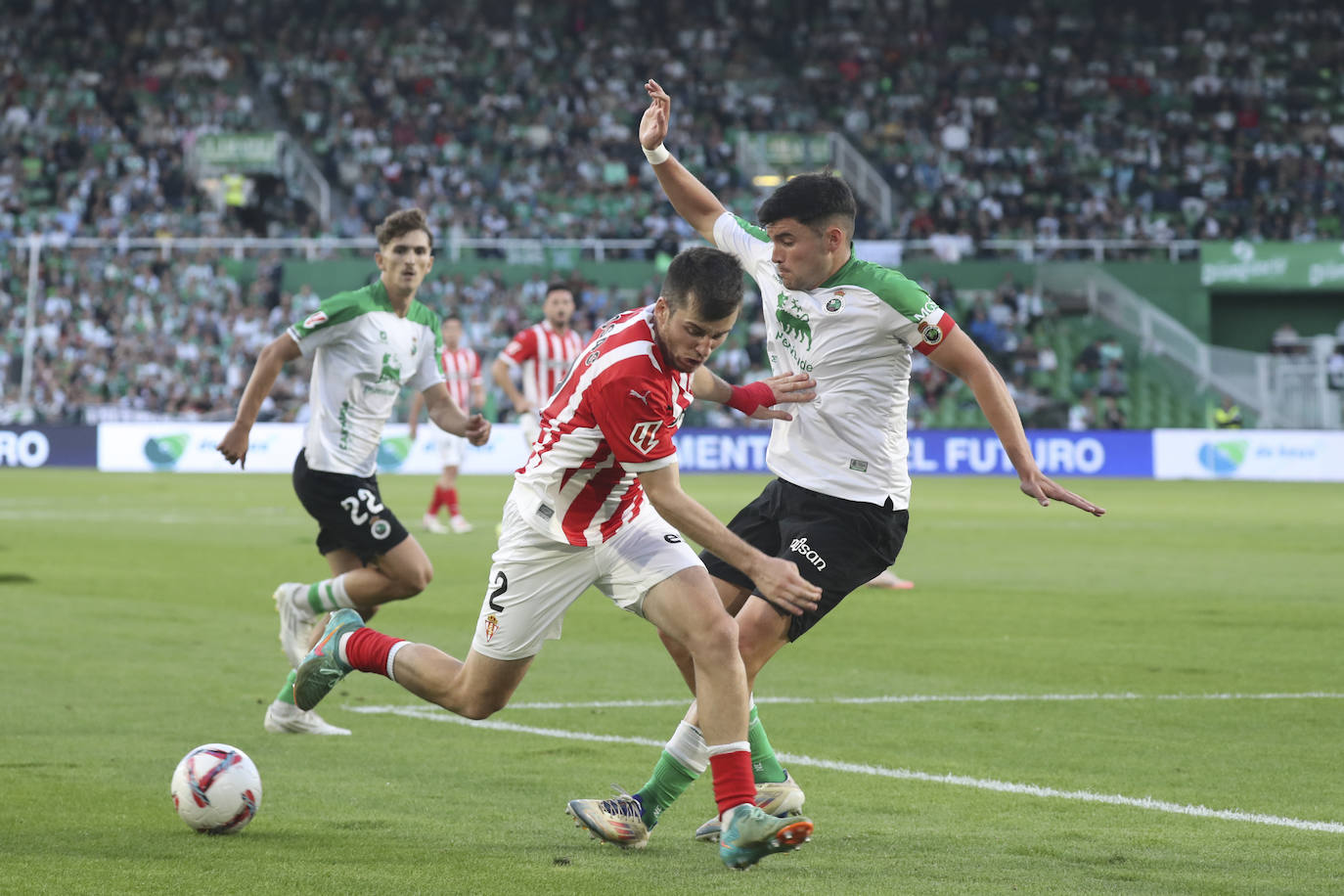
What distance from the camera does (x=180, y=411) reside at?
118ft

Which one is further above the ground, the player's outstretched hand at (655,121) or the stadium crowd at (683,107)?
the stadium crowd at (683,107)

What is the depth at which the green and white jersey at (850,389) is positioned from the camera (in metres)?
6.25

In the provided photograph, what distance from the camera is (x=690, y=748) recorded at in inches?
223

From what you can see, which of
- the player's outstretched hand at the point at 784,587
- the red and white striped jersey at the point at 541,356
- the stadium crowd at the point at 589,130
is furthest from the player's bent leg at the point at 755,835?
the stadium crowd at the point at 589,130

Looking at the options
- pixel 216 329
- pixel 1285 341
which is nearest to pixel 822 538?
pixel 216 329

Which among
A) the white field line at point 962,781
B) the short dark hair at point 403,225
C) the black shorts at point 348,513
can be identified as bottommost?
Answer: the white field line at point 962,781

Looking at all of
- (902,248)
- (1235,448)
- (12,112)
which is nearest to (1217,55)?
(902,248)

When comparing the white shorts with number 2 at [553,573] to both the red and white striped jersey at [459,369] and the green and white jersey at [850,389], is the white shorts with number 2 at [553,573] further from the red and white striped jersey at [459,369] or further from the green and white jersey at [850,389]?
the red and white striped jersey at [459,369]

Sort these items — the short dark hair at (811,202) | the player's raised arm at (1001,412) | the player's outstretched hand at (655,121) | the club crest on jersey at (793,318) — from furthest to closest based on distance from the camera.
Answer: the player's outstretched hand at (655,121) → the club crest on jersey at (793,318) → the short dark hair at (811,202) → the player's raised arm at (1001,412)

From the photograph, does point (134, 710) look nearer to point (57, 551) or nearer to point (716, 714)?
point (716, 714)

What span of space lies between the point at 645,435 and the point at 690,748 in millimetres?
1123

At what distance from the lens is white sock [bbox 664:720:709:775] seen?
5656mm

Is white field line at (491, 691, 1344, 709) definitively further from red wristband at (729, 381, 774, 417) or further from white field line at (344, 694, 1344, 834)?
red wristband at (729, 381, 774, 417)

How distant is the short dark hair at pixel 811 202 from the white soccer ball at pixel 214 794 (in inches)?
106
